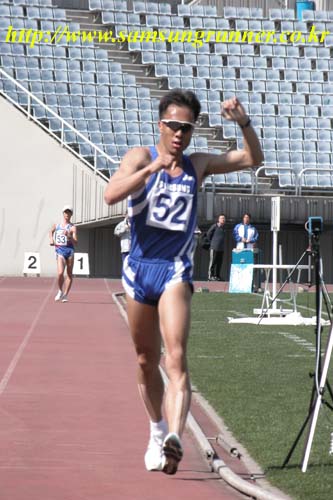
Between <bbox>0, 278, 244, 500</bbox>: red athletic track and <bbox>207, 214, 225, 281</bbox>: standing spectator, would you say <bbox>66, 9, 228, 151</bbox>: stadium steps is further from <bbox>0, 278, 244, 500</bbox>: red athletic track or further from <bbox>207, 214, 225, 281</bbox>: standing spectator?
<bbox>0, 278, 244, 500</bbox>: red athletic track

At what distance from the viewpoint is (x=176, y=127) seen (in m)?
7.07

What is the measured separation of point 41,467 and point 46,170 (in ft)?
101

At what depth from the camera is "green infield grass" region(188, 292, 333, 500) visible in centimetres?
820

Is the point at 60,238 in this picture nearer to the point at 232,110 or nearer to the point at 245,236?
the point at 245,236

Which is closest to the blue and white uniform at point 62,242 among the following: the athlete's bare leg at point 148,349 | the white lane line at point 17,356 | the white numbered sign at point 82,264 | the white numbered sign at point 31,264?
the white lane line at point 17,356

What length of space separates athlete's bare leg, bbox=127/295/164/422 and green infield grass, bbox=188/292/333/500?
84 cm

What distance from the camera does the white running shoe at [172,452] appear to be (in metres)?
6.58

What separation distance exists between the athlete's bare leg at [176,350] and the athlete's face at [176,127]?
0.77 meters

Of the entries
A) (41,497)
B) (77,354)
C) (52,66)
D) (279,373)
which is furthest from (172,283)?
(52,66)

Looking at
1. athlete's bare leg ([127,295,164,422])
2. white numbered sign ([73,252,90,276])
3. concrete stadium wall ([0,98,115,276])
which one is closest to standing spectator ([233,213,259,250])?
white numbered sign ([73,252,90,276])

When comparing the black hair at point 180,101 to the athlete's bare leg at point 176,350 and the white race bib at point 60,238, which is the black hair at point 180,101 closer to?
the athlete's bare leg at point 176,350

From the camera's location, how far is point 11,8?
4203 centimetres

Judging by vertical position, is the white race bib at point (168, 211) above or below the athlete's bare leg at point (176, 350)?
above

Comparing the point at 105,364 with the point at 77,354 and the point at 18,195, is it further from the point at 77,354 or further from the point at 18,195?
the point at 18,195
